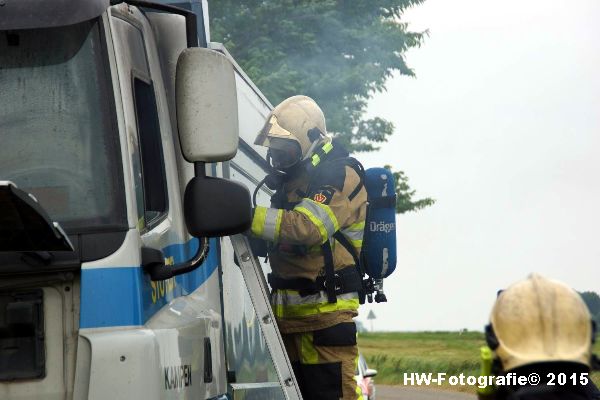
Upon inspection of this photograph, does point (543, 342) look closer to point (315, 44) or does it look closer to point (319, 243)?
point (319, 243)

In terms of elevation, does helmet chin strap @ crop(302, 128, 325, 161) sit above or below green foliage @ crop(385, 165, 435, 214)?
below

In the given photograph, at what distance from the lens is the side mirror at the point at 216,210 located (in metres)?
4.85

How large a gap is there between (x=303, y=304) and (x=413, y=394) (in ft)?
49.9

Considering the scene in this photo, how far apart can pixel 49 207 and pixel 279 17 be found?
1735 cm

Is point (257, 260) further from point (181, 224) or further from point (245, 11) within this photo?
point (245, 11)

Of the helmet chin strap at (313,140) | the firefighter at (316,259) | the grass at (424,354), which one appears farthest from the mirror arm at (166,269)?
the grass at (424,354)

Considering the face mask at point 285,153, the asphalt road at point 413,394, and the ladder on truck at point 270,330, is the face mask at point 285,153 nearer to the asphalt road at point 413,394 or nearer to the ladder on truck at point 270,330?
the ladder on truck at point 270,330

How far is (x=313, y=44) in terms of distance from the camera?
22.0m

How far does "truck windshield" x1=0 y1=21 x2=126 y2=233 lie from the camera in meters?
4.68

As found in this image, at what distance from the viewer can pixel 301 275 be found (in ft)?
21.6

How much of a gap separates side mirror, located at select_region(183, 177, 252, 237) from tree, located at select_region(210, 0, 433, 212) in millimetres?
14885

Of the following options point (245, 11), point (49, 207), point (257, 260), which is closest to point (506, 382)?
point (49, 207)

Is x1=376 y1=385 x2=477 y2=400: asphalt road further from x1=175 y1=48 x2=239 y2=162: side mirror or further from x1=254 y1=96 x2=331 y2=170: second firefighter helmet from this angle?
x1=175 y1=48 x2=239 y2=162: side mirror

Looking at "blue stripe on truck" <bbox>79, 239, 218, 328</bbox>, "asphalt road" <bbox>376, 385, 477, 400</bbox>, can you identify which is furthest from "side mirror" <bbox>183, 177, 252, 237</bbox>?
"asphalt road" <bbox>376, 385, 477, 400</bbox>
